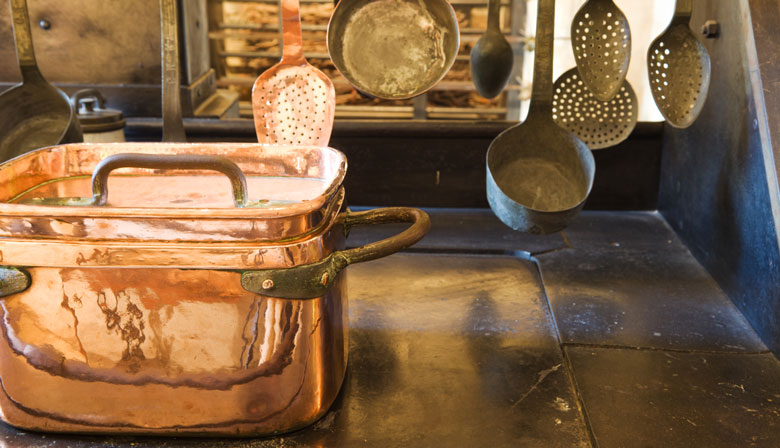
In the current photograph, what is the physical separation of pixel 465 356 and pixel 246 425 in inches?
13.7

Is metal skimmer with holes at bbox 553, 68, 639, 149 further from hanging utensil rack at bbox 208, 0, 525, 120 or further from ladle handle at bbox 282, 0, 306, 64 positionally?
hanging utensil rack at bbox 208, 0, 525, 120

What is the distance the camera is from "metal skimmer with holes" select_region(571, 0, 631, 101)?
1.07 m

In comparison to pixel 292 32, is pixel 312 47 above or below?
below

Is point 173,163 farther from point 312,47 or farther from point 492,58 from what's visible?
point 312,47

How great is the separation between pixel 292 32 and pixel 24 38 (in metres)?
0.44

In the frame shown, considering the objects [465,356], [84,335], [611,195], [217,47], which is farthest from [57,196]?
[217,47]

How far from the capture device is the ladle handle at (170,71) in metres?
1.07

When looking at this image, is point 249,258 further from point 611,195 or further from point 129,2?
point 129,2

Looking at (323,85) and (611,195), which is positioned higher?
(323,85)

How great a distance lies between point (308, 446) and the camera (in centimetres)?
77

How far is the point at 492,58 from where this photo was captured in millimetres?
1345

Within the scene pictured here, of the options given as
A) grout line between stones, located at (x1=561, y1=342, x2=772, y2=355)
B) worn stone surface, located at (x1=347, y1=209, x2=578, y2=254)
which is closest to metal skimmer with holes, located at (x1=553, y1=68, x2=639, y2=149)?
worn stone surface, located at (x1=347, y1=209, x2=578, y2=254)

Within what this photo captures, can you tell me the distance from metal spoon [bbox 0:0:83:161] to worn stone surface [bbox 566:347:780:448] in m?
0.89

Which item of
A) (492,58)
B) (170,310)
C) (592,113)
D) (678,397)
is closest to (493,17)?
(492,58)
